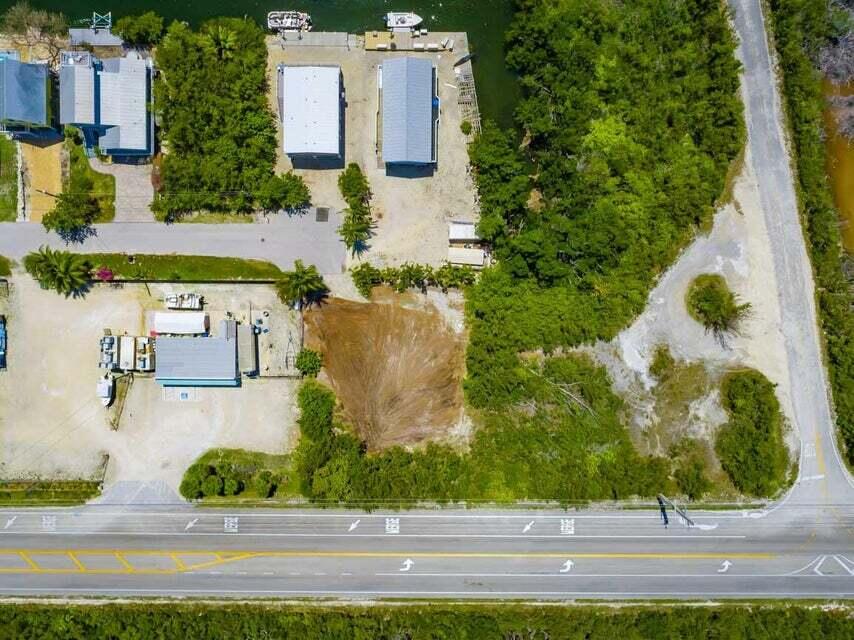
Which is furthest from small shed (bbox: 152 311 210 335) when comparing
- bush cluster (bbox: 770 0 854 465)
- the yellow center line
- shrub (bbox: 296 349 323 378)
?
bush cluster (bbox: 770 0 854 465)

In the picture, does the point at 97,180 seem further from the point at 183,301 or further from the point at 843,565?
the point at 843,565

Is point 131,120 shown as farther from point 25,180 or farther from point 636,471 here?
point 636,471

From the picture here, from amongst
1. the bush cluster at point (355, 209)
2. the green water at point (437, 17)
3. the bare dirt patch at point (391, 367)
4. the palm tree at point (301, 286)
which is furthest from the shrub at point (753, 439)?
the palm tree at point (301, 286)

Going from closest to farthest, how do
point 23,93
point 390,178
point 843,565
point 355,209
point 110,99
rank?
point 23,93 < point 110,99 < point 355,209 < point 843,565 < point 390,178

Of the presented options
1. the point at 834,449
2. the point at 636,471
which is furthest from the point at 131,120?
the point at 834,449

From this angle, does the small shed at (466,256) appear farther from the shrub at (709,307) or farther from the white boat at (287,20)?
the white boat at (287,20)

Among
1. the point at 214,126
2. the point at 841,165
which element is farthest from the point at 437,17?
the point at 841,165

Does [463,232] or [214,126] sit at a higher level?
[214,126]

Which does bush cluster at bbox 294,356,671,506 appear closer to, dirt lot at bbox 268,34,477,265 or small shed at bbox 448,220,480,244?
small shed at bbox 448,220,480,244
